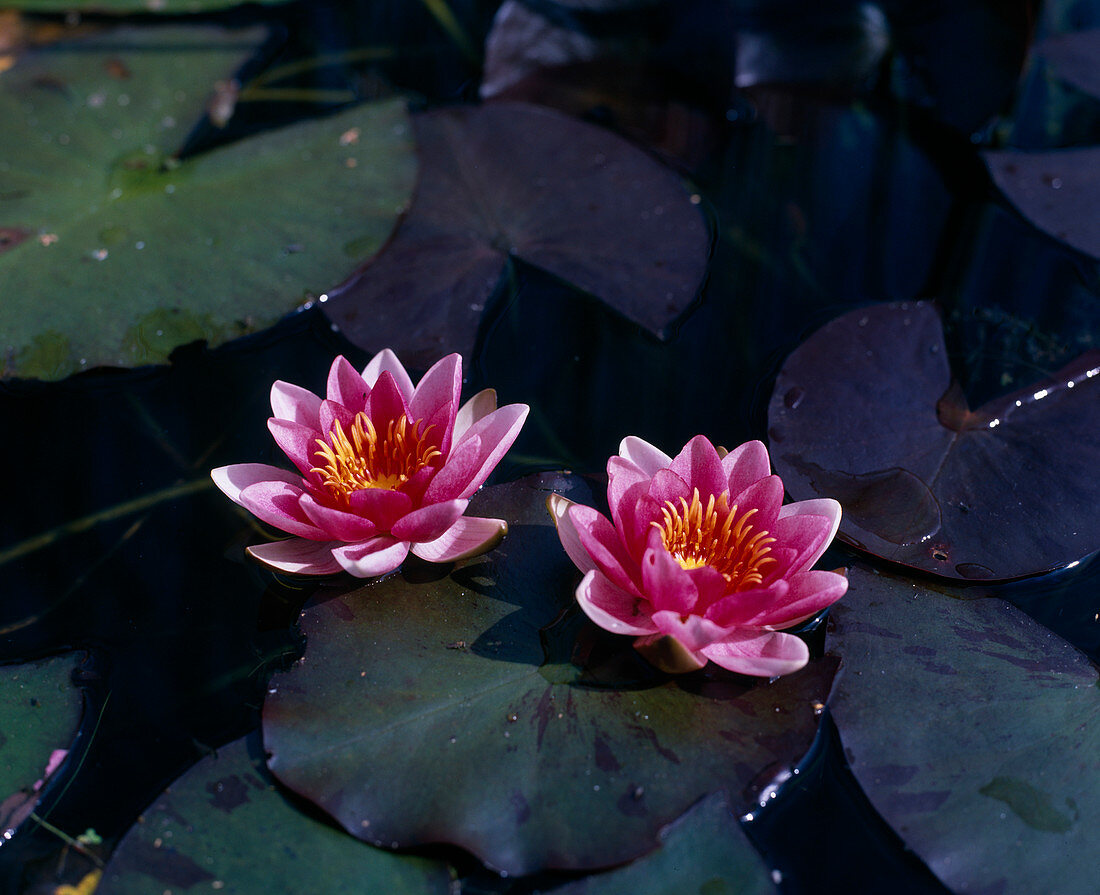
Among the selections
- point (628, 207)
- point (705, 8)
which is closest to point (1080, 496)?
point (628, 207)

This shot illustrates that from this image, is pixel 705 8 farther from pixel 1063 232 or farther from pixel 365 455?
pixel 365 455

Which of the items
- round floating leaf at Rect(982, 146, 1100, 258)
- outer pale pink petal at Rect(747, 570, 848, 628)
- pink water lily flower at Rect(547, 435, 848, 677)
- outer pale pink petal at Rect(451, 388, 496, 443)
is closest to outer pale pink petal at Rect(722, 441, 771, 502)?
pink water lily flower at Rect(547, 435, 848, 677)

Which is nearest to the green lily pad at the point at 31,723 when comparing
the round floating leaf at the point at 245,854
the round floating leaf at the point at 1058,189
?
the round floating leaf at the point at 245,854

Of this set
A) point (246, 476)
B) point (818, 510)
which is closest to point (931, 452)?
point (818, 510)

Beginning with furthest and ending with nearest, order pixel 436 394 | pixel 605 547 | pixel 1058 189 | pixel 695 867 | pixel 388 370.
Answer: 1. pixel 1058 189
2. pixel 388 370
3. pixel 436 394
4. pixel 605 547
5. pixel 695 867

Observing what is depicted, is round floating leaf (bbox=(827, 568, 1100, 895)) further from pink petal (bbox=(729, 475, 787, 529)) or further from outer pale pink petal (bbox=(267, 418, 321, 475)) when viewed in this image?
outer pale pink petal (bbox=(267, 418, 321, 475))

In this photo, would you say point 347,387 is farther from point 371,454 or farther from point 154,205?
point 154,205
